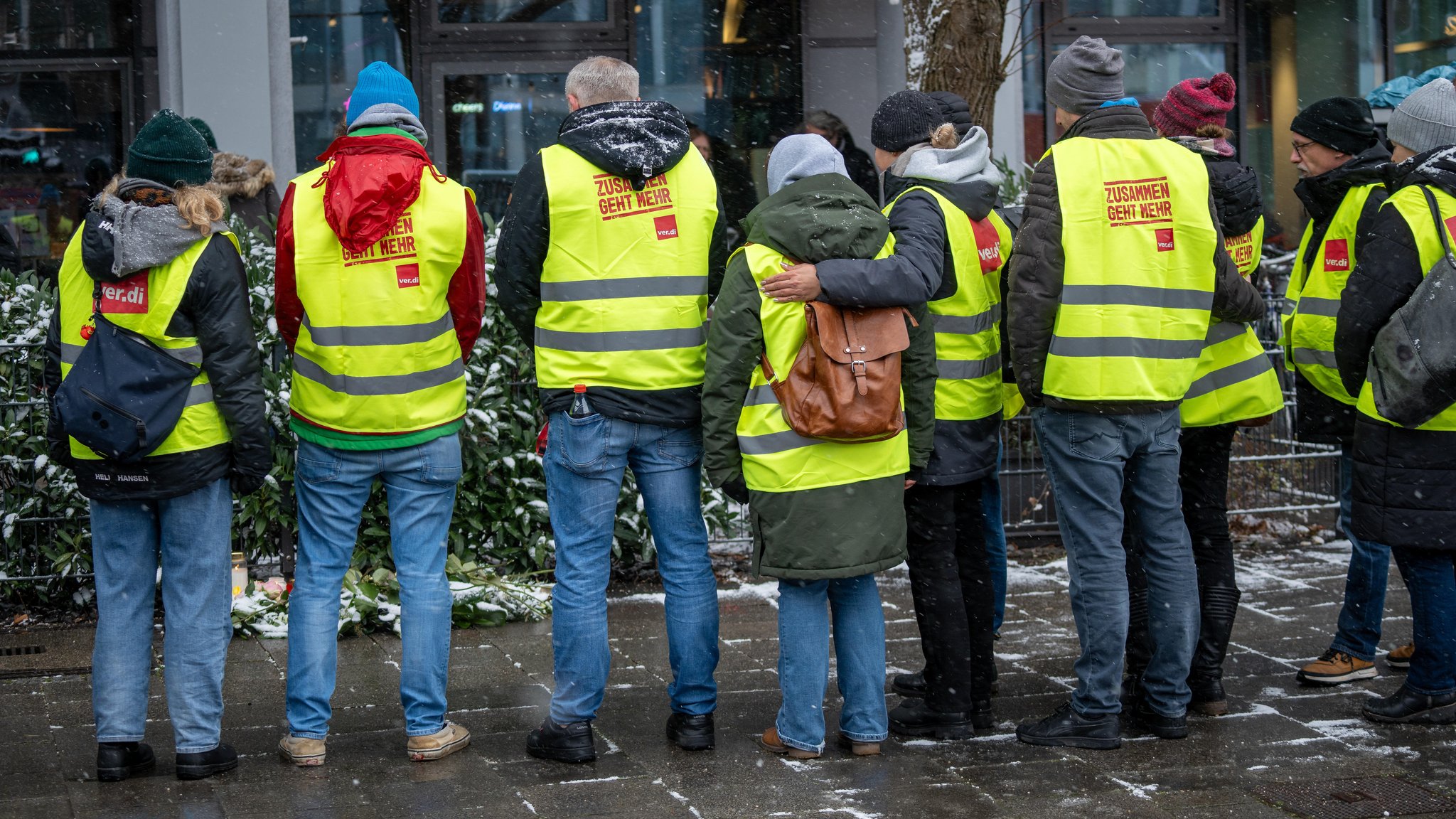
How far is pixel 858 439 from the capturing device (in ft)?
14.0

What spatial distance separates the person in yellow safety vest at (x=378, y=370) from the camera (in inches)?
171

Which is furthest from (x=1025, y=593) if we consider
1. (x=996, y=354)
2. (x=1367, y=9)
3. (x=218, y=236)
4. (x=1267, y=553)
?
(x=1367, y=9)

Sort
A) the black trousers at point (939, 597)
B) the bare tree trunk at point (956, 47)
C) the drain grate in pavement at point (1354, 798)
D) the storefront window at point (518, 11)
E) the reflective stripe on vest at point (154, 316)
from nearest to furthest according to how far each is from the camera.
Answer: the drain grate in pavement at point (1354, 798) < the reflective stripe on vest at point (154, 316) < the black trousers at point (939, 597) < the bare tree trunk at point (956, 47) < the storefront window at point (518, 11)

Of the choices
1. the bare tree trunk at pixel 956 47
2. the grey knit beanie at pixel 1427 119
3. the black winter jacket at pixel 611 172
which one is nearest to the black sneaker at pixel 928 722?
the black winter jacket at pixel 611 172

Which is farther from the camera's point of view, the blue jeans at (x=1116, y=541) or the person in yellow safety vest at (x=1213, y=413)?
the person in yellow safety vest at (x=1213, y=413)

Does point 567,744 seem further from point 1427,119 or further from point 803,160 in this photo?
point 1427,119

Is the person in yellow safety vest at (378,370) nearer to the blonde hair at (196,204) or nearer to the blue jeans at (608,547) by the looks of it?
the blonde hair at (196,204)

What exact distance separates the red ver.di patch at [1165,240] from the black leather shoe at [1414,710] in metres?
1.67

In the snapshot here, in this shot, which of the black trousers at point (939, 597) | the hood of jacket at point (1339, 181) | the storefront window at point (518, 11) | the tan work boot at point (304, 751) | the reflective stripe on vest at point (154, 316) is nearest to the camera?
the reflective stripe on vest at point (154, 316)

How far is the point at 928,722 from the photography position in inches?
187

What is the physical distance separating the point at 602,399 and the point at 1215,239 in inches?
75.7

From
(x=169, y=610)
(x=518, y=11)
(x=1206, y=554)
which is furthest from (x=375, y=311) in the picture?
(x=518, y=11)

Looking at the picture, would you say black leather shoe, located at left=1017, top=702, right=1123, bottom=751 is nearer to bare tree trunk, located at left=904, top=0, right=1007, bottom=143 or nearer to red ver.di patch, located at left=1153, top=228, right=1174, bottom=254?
red ver.di patch, located at left=1153, top=228, right=1174, bottom=254

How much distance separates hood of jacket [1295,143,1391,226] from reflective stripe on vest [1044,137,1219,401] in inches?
42.4
